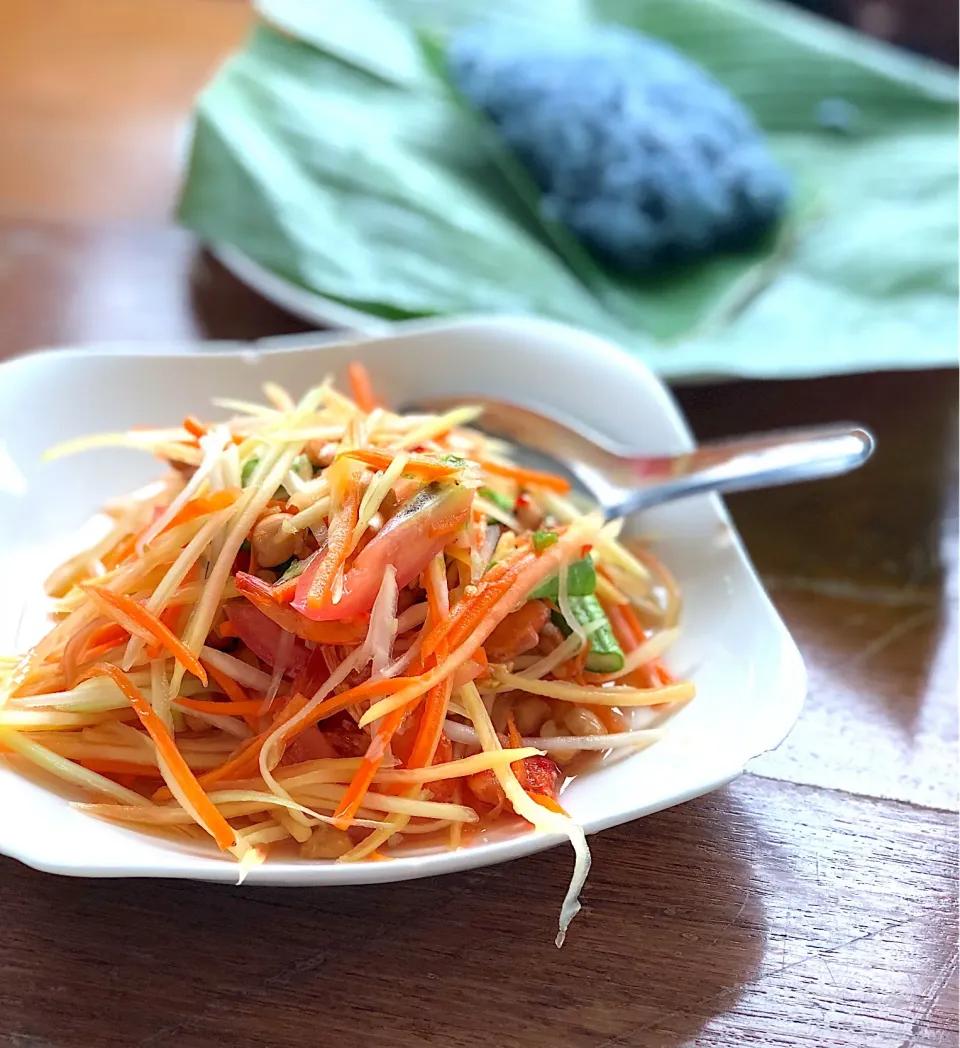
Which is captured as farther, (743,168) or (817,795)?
(743,168)

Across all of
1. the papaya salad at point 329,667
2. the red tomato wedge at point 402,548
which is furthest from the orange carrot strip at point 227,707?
the red tomato wedge at point 402,548

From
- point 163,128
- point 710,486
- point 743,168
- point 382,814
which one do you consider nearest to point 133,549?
point 382,814

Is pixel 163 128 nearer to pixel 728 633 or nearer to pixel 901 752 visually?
pixel 728 633

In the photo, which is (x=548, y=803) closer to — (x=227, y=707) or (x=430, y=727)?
(x=430, y=727)

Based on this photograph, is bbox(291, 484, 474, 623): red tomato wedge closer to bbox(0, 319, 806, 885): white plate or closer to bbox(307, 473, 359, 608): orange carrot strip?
bbox(307, 473, 359, 608): orange carrot strip

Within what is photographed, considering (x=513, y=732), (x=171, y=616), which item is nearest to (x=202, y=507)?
(x=171, y=616)

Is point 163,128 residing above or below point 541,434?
above
